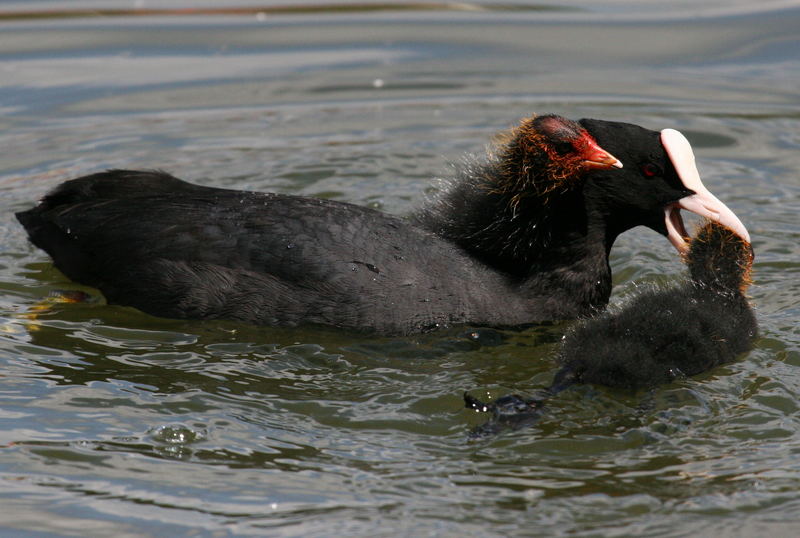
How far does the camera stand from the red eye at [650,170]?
17.8 ft

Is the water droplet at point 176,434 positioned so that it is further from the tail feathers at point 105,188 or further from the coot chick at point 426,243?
the tail feathers at point 105,188

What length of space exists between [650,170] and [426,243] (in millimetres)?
1095

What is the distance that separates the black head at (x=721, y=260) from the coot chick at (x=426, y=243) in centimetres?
9

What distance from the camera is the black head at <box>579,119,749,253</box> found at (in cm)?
539

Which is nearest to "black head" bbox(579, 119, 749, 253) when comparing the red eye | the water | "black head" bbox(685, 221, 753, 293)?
the red eye

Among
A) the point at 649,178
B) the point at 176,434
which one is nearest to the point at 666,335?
the point at 649,178

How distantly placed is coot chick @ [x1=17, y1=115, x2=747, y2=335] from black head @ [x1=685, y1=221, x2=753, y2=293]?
9 cm

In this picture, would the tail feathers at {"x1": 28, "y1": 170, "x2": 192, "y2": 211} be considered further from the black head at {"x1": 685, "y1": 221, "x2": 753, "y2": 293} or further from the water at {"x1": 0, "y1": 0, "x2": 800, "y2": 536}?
the black head at {"x1": 685, "y1": 221, "x2": 753, "y2": 293}

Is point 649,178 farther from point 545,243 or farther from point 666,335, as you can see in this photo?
point 666,335

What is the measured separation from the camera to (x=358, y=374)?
201 inches

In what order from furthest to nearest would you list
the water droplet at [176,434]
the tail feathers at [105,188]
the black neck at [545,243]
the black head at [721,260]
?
1. the tail feathers at [105,188]
2. the black neck at [545,243]
3. the black head at [721,260]
4. the water droplet at [176,434]

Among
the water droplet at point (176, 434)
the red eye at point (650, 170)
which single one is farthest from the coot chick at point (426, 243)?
the water droplet at point (176, 434)

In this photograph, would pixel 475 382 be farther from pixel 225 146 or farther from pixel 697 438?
pixel 225 146

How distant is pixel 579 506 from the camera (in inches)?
156
